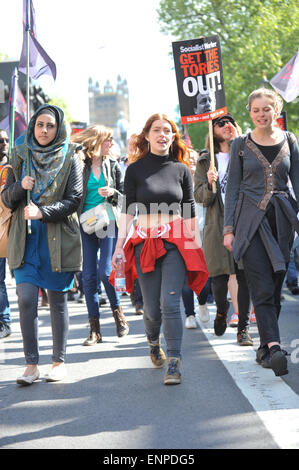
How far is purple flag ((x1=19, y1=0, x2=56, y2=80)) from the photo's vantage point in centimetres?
710

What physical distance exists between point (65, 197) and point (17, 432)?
6.70 feet

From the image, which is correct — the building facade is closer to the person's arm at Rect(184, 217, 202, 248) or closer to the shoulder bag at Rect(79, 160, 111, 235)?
the shoulder bag at Rect(79, 160, 111, 235)

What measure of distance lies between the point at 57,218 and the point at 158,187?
750mm

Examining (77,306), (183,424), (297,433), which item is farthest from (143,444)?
(77,306)

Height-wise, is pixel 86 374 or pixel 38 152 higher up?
pixel 38 152

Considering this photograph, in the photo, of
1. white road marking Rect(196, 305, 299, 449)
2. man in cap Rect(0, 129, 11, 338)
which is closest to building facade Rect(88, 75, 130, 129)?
man in cap Rect(0, 129, 11, 338)

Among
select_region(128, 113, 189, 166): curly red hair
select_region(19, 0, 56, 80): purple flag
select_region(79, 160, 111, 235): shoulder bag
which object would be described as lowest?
select_region(79, 160, 111, 235): shoulder bag

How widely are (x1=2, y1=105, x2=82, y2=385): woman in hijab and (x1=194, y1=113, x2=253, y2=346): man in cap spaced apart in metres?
1.65

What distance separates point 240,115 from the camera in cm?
3428

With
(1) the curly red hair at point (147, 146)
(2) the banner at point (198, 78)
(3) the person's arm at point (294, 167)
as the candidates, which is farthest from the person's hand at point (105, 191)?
(3) the person's arm at point (294, 167)

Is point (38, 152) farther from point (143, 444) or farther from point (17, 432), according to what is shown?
point (143, 444)

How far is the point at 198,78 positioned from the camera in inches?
314

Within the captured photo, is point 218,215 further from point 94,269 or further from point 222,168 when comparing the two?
point 94,269

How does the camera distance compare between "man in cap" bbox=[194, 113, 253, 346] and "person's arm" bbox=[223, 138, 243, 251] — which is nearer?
"person's arm" bbox=[223, 138, 243, 251]
